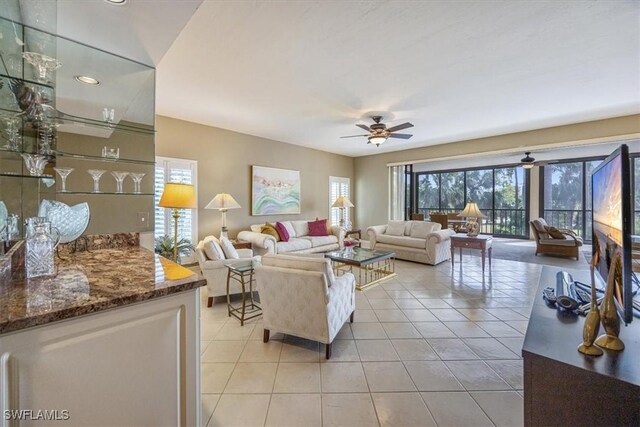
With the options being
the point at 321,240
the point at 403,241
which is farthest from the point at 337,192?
the point at 403,241

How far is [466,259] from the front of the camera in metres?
5.89

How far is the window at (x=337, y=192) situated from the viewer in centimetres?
780

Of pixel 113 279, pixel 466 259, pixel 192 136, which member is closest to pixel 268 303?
pixel 113 279

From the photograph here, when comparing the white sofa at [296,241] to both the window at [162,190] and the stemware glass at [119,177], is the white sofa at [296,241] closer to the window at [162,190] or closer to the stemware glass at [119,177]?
the window at [162,190]

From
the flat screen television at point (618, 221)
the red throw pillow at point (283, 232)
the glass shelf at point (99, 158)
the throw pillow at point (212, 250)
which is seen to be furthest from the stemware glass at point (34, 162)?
the red throw pillow at point (283, 232)

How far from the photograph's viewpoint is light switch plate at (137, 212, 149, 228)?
7.02ft

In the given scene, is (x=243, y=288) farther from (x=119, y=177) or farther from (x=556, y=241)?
(x=556, y=241)

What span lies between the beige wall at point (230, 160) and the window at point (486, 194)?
444 centimetres

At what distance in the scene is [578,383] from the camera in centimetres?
95

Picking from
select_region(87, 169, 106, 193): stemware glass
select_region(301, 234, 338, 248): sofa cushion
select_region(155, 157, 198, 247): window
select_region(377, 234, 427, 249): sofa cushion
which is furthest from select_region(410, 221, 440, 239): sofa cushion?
select_region(87, 169, 106, 193): stemware glass

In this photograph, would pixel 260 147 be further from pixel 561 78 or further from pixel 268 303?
pixel 561 78

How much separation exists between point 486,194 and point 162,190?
910 centimetres

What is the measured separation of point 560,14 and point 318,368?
340 centimetres

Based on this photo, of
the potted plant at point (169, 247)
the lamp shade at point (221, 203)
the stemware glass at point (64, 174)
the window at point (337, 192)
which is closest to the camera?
the stemware glass at point (64, 174)
